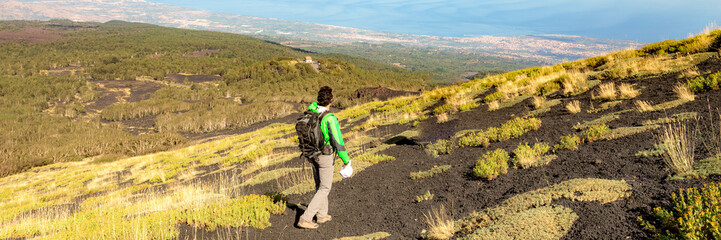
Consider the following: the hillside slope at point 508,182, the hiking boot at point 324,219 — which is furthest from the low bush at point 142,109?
the hiking boot at point 324,219

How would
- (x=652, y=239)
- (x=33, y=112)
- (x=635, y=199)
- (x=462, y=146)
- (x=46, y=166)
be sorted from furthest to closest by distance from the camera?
(x=33, y=112) < (x=46, y=166) < (x=462, y=146) < (x=635, y=199) < (x=652, y=239)

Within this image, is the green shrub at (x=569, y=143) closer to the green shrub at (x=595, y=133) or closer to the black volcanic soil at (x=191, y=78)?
the green shrub at (x=595, y=133)

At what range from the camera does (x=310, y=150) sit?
4.92m

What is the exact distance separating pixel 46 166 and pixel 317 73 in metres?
49.9

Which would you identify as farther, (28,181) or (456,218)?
(28,181)

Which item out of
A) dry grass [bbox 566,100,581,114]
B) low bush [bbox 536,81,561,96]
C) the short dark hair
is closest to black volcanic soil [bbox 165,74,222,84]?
low bush [bbox 536,81,561,96]

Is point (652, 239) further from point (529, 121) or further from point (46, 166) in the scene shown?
point (46, 166)

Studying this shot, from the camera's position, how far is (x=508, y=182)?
5559 mm

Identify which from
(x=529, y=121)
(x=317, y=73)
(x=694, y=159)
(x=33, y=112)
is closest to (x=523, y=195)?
(x=694, y=159)

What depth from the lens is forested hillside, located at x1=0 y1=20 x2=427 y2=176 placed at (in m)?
29.1

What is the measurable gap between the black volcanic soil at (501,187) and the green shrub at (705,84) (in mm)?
394

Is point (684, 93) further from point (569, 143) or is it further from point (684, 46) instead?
point (684, 46)

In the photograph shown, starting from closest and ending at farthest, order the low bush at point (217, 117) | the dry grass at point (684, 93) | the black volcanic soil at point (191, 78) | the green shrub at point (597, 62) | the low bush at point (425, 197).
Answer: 1. the low bush at point (425, 197)
2. the dry grass at point (684, 93)
3. the green shrub at point (597, 62)
4. the low bush at point (217, 117)
5. the black volcanic soil at point (191, 78)

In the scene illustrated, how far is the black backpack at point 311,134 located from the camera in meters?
4.79
